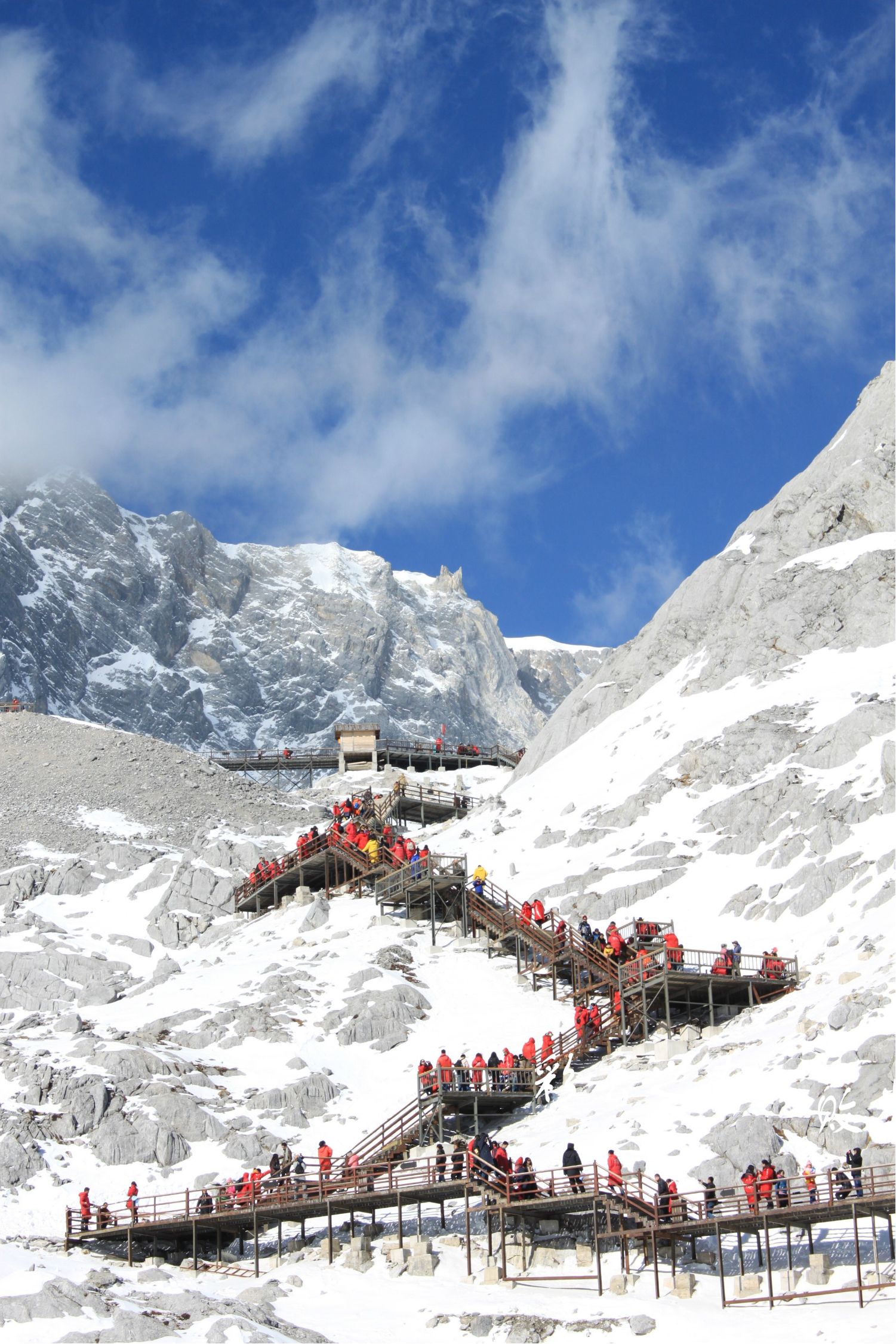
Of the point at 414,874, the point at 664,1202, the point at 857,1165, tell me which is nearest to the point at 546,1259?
the point at 664,1202

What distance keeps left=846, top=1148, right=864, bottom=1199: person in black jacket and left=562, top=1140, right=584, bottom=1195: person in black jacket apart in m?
5.54

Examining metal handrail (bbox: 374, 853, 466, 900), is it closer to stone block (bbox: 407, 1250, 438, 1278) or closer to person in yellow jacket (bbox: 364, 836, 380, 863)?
person in yellow jacket (bbox: 364, 836, 380, 863)

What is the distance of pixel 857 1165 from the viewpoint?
30.3 metres

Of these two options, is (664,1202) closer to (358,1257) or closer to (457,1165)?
(457,1165)

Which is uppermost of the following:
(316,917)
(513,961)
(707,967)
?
(316,917)

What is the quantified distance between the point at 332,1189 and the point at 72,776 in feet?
177

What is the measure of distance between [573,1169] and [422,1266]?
3902 mm

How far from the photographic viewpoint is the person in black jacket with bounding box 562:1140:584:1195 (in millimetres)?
31109

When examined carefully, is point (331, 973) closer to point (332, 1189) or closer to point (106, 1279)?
point (332, 1189)

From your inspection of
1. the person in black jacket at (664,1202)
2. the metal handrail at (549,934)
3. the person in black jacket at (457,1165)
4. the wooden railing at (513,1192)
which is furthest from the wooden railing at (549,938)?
the person in black jacket at (664,1202)

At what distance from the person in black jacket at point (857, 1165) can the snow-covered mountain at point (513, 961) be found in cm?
118

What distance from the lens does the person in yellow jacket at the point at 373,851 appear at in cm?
5888

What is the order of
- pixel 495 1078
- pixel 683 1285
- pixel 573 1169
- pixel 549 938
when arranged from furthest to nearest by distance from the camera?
pixel 549 938 < pixel 495 1078 < pixel 573 1169 < pixel 683 1285

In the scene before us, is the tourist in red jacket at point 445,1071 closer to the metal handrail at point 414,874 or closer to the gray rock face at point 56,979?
the metal handrail at point 414,874
